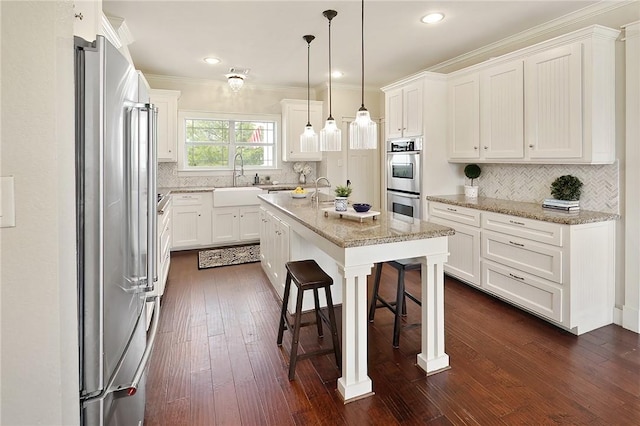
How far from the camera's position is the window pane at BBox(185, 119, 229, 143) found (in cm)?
591

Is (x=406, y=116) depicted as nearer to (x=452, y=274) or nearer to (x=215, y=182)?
(x=452, y=274)

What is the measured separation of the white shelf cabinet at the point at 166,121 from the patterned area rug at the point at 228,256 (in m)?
1.53

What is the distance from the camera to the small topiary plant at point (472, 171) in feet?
13.7

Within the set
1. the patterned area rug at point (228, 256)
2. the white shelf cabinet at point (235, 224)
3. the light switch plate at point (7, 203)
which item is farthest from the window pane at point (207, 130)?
the light switch plate at point (7, 203)

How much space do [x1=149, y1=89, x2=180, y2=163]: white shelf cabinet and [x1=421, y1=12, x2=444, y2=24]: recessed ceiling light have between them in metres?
3.62

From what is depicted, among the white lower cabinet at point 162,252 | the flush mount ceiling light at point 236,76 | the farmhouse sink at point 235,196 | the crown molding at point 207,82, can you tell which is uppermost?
the crown molding at point 207,82

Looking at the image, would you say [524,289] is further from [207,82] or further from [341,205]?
[207,82]

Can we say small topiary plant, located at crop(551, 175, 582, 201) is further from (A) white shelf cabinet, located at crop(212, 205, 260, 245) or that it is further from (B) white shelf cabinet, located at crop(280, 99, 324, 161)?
(A) white shelf cabinet, located at crop(212, 205, 260, 245)

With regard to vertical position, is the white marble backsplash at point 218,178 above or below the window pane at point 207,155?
below

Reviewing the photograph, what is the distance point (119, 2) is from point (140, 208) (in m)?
2.41

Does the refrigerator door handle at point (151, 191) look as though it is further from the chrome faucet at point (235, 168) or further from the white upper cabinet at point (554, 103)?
the chrome faucet at point (235, 168)

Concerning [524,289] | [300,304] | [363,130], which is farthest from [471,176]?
[300,304]

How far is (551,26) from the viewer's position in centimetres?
338

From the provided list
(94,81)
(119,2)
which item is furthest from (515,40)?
(94,81)
